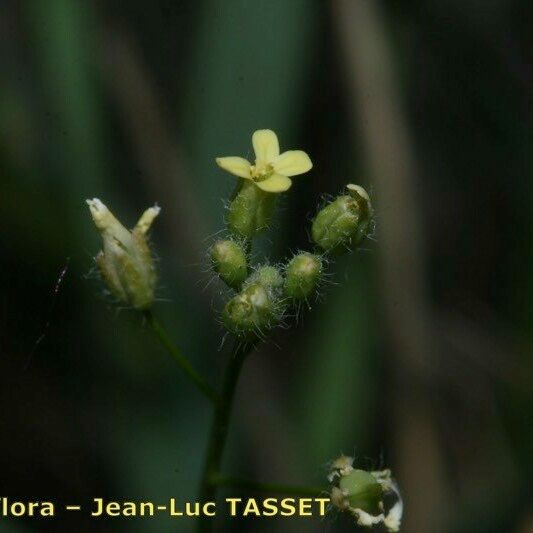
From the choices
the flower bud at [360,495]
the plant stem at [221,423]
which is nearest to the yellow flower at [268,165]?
the plant stem at [221,423]

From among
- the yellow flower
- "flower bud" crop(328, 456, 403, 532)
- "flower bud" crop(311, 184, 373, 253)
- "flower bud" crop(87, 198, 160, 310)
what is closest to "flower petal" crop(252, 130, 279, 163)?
the yellow flower

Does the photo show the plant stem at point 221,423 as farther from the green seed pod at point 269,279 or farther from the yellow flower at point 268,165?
the yellow flower at point 268,165

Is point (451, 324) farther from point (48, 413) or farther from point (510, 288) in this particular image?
point (48, 413)

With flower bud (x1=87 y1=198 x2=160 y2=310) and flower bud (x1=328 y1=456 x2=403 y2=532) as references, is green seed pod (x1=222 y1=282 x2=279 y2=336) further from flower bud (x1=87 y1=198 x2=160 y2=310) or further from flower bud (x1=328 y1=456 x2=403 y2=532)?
flower bud (x1=328 y1=456 x2=403 y2=532)

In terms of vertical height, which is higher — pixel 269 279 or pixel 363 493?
pixel 269 279

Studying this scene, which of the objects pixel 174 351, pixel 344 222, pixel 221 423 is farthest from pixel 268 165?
pixel 221 423

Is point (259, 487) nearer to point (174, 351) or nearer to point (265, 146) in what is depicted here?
point (174, 351)
